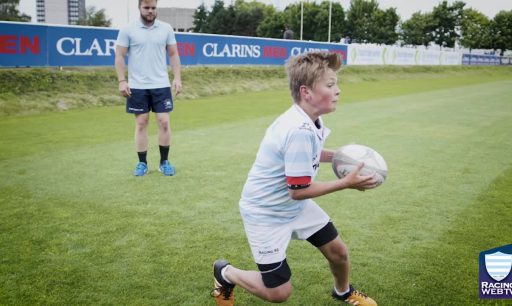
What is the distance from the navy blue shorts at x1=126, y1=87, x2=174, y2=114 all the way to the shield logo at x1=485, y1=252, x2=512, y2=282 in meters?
4.68

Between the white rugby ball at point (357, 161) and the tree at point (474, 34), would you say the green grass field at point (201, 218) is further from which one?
the tree at point (474, 34)

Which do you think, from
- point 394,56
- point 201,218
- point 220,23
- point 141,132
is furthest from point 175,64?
point 220,23

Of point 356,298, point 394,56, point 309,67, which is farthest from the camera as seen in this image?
point 394,56

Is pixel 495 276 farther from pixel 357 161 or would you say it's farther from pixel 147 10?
pixel 147 10

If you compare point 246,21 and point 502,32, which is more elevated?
point 246,21

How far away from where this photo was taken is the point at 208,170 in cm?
701

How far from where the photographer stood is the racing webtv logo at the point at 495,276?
343 centimetres

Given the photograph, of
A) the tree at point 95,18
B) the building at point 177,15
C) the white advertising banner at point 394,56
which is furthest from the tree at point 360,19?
the building at point 177,15

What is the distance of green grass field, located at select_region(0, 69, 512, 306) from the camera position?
3594mm

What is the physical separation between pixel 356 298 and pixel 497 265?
3.48 feet

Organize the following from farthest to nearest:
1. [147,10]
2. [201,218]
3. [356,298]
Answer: [147,10], [201,218], [356,298]

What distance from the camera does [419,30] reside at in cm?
8438

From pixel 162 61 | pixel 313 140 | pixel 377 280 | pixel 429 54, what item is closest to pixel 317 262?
pixel 377 280

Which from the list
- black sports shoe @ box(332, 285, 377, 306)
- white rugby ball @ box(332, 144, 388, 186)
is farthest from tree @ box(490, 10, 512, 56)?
black sports shoe @ box(332, 285, 377, 306)
